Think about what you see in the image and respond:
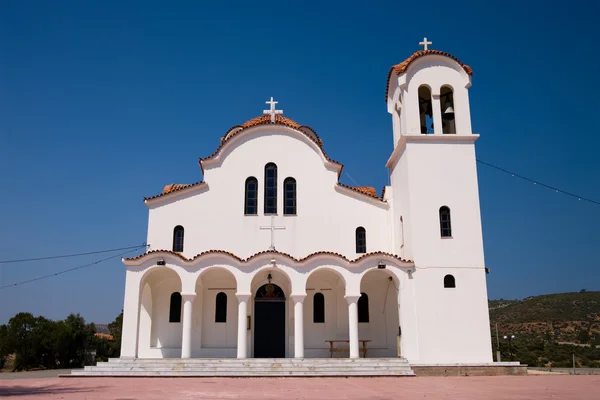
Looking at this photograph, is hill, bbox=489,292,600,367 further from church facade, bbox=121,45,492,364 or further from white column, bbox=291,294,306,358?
white column, bbox=291,294,306,358

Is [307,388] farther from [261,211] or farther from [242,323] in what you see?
[261,211]

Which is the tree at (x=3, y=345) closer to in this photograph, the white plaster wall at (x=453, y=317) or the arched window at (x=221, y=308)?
the arched window at (x=221, y=308)

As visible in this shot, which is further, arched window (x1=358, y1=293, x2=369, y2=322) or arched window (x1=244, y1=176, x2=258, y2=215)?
arched window (x1=244, y1=176, x2=258, y2=215)

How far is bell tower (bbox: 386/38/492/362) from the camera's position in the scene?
17047 mm

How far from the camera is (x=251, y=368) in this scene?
16078mm

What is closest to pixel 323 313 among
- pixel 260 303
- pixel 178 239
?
pixel 260 303

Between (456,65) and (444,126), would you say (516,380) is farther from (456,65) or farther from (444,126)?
(456,65)

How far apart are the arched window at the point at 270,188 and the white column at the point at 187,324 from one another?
4.29 m

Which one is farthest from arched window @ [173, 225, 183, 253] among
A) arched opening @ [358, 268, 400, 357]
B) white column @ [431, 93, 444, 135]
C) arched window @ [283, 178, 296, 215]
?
white column @ [431, 93, 444, 135]

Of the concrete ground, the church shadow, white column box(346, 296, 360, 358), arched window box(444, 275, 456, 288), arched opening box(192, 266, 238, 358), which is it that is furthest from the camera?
arched opening box(192, 266, 238, 358)

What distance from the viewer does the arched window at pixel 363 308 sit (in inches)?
774

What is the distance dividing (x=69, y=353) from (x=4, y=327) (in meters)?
2.94

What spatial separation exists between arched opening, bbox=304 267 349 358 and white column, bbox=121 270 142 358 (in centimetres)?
585

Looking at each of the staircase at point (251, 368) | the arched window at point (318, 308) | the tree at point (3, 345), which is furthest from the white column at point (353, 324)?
the tree at point (3, 345)
